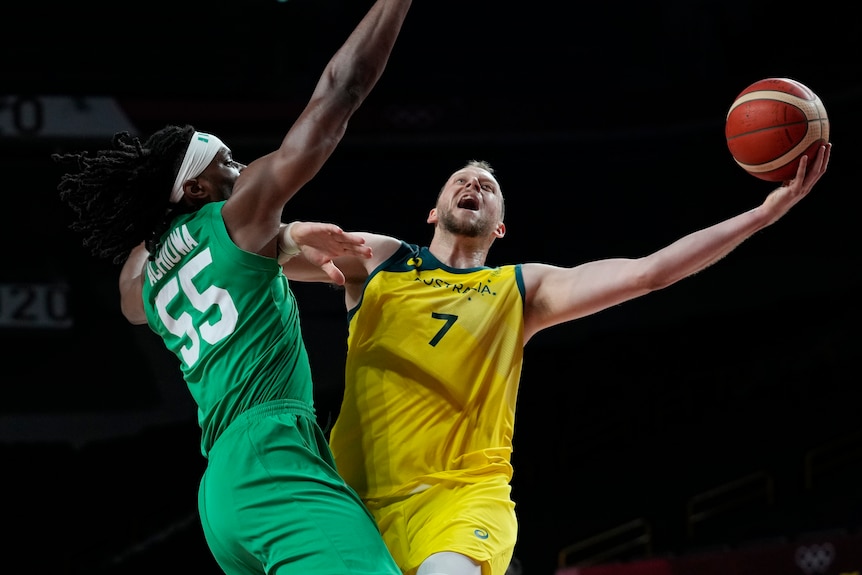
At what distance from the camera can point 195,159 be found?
12.0ft

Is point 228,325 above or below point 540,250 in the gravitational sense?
above

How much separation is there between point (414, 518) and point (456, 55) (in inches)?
477

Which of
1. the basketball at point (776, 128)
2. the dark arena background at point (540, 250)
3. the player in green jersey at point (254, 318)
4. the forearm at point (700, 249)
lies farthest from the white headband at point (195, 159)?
the dark arena background at point (540, 250)

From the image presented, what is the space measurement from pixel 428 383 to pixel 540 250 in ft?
34.3

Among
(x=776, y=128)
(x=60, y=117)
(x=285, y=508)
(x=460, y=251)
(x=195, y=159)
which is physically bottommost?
(x=285, y=508)

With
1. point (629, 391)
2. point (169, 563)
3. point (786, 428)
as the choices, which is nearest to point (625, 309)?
point (629, 391)

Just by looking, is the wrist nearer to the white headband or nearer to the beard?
the white headband

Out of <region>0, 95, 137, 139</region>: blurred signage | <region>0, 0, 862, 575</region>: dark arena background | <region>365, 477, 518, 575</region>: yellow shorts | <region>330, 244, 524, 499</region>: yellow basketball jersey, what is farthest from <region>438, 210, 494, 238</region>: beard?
<region>0, 95, 137, 139</region>: blurred signage

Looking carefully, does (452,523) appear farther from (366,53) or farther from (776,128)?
(776,128)

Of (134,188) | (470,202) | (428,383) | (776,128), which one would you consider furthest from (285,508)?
(776,128)

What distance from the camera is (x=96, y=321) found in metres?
13.0

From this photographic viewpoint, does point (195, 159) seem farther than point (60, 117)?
No

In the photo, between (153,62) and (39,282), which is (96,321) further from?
(153,62)

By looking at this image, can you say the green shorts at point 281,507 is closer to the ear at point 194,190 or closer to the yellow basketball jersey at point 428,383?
the yellow basketball jersey at point 428,383
